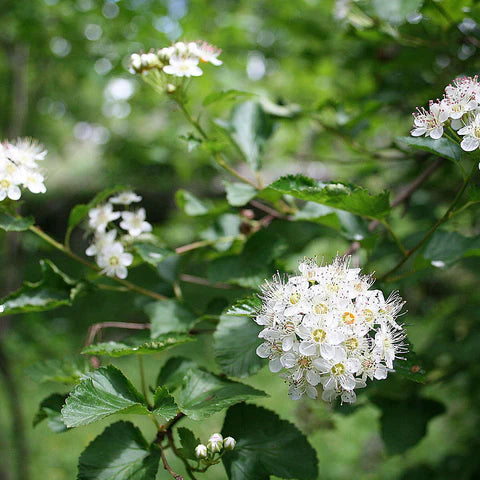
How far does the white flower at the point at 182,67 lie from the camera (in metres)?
1.11

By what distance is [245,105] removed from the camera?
148 centimetres

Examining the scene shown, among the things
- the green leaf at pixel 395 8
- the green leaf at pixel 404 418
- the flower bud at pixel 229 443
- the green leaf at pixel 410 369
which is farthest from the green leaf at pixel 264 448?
the green leaf at pixel 395 8

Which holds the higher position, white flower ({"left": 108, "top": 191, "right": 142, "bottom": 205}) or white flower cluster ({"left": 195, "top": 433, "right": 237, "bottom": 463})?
white flower ({"left": 108, "top": 191, "right": 142, "bottom": 205})

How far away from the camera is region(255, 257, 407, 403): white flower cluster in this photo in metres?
0.75

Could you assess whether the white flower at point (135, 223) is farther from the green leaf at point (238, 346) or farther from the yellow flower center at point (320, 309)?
the yellow flower center at point (320, 309)

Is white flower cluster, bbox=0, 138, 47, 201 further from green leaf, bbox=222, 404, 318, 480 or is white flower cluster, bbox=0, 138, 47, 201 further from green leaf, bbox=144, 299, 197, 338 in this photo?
green leaf, bbox=222, 404, 318, 480

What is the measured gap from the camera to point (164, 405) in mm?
843

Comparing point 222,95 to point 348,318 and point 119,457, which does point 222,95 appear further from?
point 119,457

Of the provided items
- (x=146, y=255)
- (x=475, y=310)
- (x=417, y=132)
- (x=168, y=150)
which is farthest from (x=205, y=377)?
(x=168, y=150)

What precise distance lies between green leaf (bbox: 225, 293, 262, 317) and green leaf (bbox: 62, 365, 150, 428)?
0.21 meters

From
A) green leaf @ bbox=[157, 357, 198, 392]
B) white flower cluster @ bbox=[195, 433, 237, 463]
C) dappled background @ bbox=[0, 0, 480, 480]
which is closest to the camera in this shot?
white flower cluster @ bbox=[195, 433, 237, 463]

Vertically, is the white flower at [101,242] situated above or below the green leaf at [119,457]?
above

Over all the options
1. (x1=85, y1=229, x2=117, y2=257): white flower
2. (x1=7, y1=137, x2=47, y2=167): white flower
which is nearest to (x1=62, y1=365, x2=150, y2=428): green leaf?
(x1=85, y1=229, x2=117, y2=257): white flower

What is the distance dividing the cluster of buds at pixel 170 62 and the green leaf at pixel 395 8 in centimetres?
61
